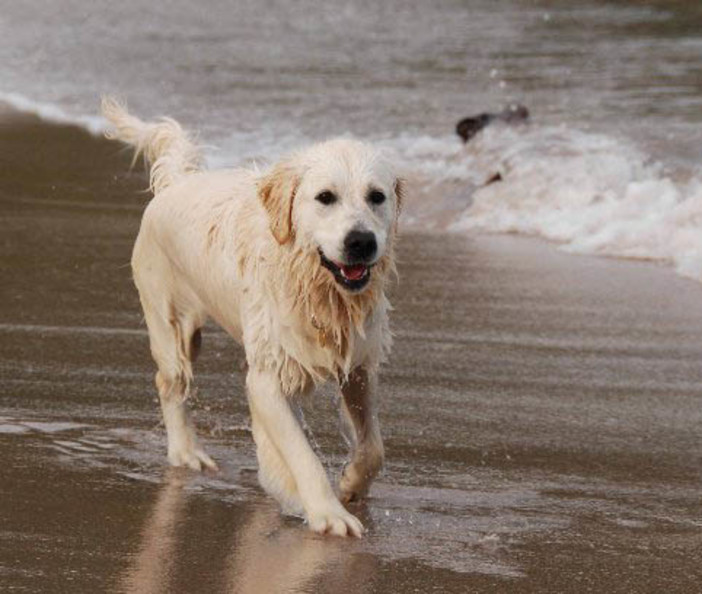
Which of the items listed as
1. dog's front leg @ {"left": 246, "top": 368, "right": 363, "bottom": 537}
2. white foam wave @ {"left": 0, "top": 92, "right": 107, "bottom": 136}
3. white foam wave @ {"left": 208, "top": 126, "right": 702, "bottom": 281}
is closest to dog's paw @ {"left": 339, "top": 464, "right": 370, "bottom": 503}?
dog's front leg @ {"left": 246, "top": 368, "right": 363, "bottom": 537}

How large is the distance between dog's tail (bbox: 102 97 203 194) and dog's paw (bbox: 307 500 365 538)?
2.06 m

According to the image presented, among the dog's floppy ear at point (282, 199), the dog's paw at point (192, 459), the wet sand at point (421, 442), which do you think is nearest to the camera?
the wet sand at point (421, 442)

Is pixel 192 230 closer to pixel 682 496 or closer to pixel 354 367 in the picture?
pixel 354 367

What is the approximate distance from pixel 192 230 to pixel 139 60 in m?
16.5

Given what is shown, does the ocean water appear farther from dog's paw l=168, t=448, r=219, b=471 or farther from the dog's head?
the dog's head

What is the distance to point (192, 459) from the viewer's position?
6242mm

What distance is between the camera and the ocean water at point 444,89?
464 inches

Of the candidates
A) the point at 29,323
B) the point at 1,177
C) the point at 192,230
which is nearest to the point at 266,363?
the point at 192,230

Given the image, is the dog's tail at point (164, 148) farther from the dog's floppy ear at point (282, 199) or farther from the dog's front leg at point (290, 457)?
the dog's front leg at point (290, 457)

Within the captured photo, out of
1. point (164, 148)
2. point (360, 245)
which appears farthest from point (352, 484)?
point (164, 148)

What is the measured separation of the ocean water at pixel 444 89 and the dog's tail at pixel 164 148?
3.81m

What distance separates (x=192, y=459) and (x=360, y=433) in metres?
0.79

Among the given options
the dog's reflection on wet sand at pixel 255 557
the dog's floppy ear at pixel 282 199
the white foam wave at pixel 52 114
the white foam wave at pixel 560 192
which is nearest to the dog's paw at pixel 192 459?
the dog's reflection on wet sand at pixel 255 557

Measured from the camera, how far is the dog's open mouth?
5402 millimetres
